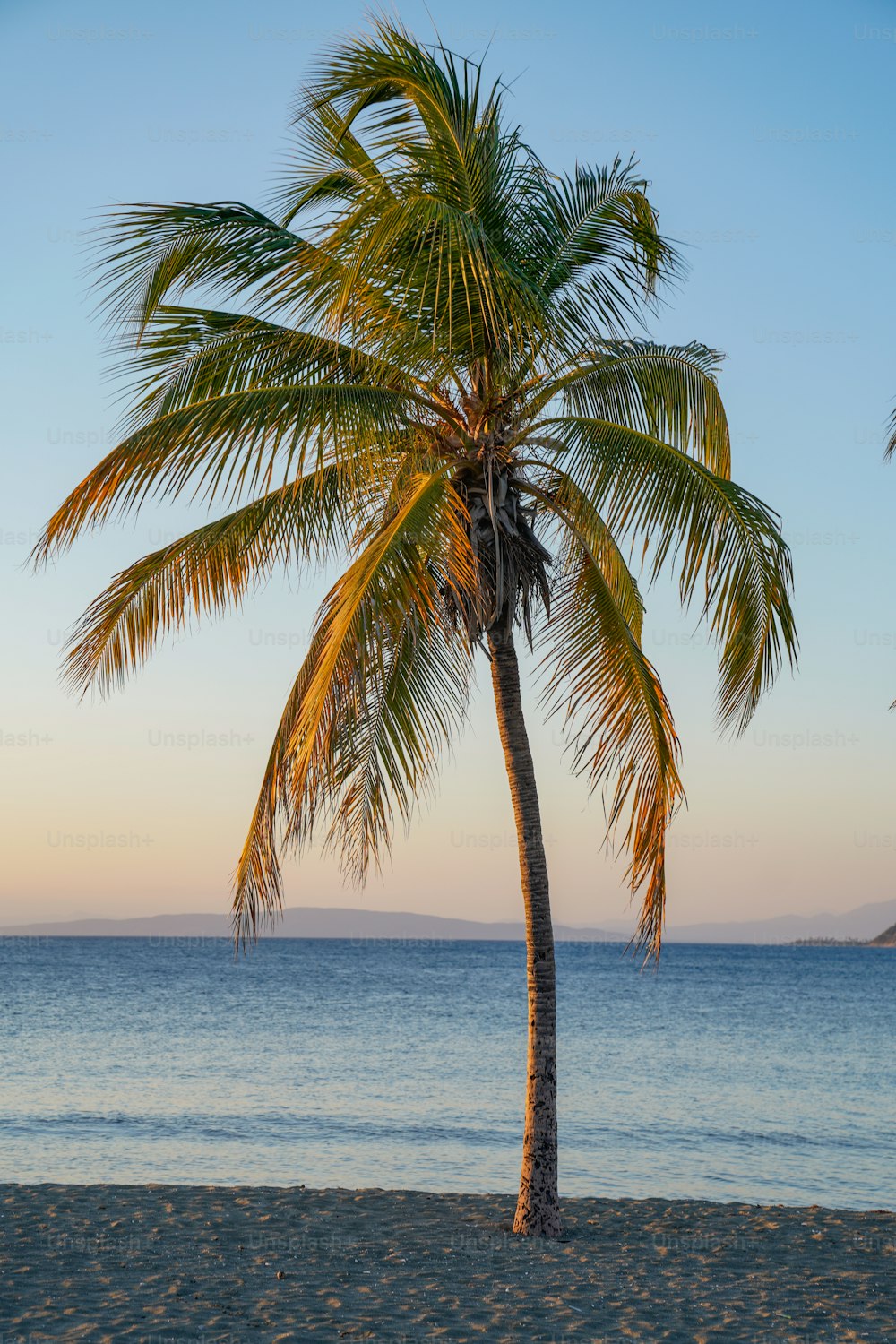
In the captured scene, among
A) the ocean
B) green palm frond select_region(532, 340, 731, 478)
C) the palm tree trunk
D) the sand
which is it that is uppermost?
A: green palm frond select_region(532, 340, 731, 478)

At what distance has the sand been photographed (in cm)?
664

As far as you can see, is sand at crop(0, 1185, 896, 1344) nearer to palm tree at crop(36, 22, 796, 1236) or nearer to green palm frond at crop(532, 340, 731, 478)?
palm tree at crop(36, 22, 796, 1236)

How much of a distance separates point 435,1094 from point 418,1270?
12836 mm

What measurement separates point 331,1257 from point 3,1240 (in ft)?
8.02

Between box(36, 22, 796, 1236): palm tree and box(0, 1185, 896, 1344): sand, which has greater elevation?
box(36, 22, 796, 1236): palm tree

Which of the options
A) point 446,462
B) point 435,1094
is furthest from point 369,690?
point 435,1094

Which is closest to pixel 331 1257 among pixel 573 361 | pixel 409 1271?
pixel 409 1271

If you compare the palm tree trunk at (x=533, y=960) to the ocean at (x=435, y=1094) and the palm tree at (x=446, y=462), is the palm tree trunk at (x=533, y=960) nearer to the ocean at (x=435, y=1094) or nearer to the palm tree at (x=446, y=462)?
the palm tree at (x=446, y=462)

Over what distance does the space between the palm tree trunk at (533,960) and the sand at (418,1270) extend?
0.32 metres

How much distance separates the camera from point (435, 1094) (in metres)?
20.2

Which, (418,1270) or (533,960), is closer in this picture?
(418,1270)

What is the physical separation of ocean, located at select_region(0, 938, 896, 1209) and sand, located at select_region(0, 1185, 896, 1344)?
129 inches

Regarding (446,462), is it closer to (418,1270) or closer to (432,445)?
(432,445)

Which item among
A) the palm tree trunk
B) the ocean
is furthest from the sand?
the ocean
